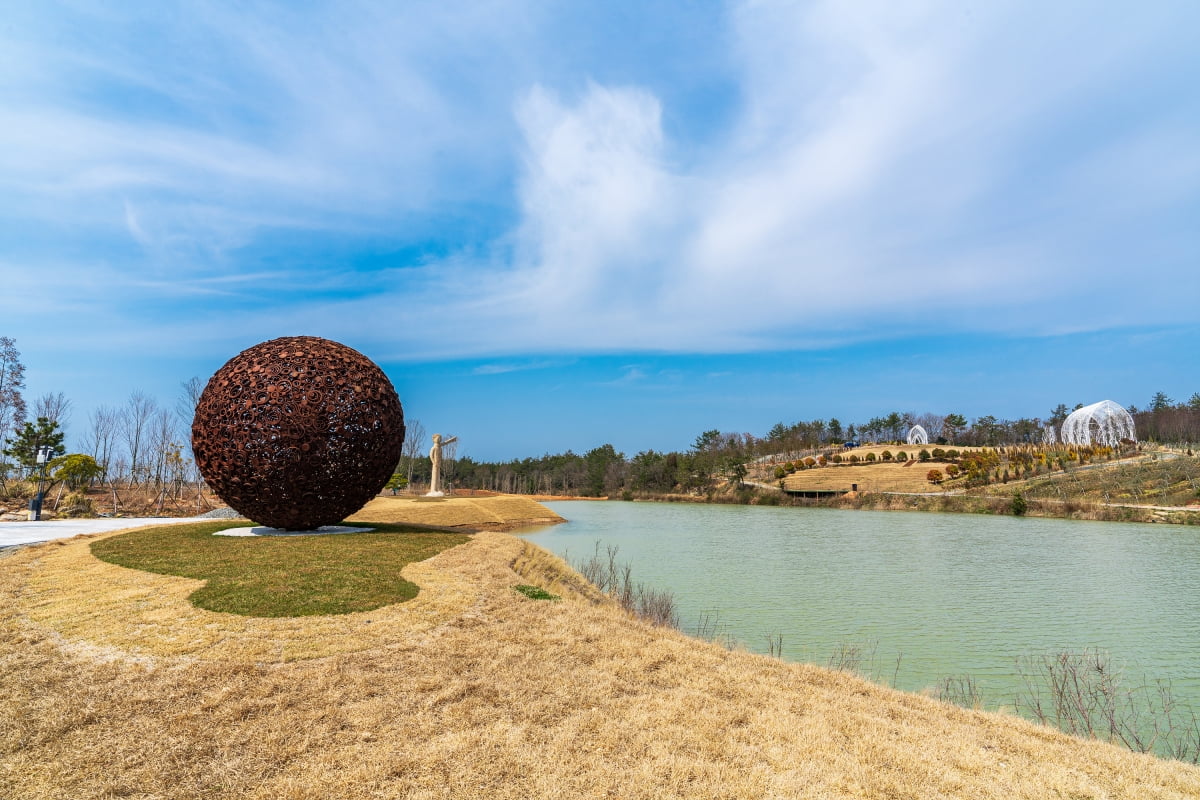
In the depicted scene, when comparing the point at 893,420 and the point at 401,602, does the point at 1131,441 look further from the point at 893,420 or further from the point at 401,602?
the point at 401,602

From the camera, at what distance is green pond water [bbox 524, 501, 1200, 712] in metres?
9.54

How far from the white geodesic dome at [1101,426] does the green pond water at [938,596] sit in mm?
51296

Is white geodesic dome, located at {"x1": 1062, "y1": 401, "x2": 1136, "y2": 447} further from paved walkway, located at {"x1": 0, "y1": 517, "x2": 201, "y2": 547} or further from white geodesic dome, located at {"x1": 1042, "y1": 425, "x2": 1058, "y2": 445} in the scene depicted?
paved walkway, located at {"x1": 0, "y1": 517, "x2": 201, "y2": 547}

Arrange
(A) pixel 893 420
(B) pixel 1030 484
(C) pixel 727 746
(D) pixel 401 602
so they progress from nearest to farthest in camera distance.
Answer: (C) pixel 727 746 → (D) pixel 401 602 → (B) pixel 1030 484 → (A) pixel 893 420

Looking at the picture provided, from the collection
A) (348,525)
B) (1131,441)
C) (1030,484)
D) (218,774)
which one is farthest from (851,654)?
(1131,441)

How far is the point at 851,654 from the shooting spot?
927 cm

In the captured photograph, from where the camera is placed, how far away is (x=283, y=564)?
10.1 m

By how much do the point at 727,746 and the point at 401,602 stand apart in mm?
5127

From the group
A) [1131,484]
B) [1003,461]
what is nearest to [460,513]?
[1131,484]

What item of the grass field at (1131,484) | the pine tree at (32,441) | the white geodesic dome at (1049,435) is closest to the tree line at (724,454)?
the white geodesic dome at (1049,435)

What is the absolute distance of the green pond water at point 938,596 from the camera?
31.3 feet

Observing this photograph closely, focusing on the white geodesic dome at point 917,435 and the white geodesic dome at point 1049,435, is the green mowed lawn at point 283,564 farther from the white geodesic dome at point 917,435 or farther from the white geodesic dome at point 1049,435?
the white geodesic dome at point 917,435

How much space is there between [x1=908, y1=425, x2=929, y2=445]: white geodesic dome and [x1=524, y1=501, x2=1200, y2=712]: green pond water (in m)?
71.2

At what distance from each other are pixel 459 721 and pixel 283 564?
Result: 666 centimetres
